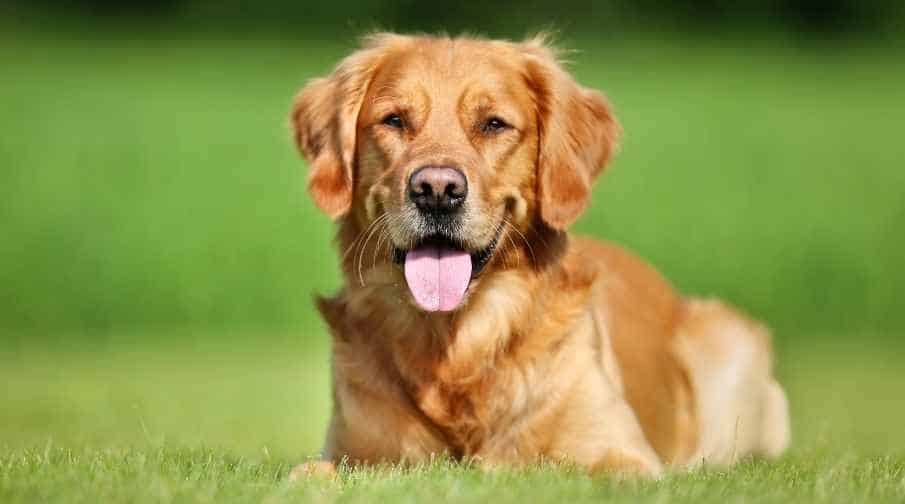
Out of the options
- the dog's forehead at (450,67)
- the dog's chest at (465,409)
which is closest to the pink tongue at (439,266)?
the dog's chest at (465,409)

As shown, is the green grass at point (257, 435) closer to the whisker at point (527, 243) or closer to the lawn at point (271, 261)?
the lawn at point (271, 261)

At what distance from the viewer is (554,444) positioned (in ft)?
17.1

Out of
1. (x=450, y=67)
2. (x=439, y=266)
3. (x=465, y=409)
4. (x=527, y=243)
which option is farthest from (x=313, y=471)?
(x=450, y=67)

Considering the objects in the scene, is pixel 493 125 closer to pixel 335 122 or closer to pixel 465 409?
pixel 335 122

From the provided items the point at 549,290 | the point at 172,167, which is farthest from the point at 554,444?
the point at 172,167

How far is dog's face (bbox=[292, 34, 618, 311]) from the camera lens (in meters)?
5.02

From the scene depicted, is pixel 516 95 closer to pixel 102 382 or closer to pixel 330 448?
pixel 330 448

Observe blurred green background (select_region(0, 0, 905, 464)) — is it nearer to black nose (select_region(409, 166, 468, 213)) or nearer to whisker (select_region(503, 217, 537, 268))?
whisker (select_region(503, 217, 537, 268))

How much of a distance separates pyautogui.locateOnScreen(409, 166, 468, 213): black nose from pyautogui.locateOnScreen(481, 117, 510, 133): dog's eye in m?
0.37

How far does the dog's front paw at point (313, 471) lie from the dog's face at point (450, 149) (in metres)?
0.63

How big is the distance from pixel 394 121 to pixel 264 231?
766cm

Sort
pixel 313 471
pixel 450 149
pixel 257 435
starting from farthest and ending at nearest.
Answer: pixel 257 435
pixel 450 149
pixel 313 471

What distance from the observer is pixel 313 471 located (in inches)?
189

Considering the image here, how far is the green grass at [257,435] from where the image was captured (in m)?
4.27
